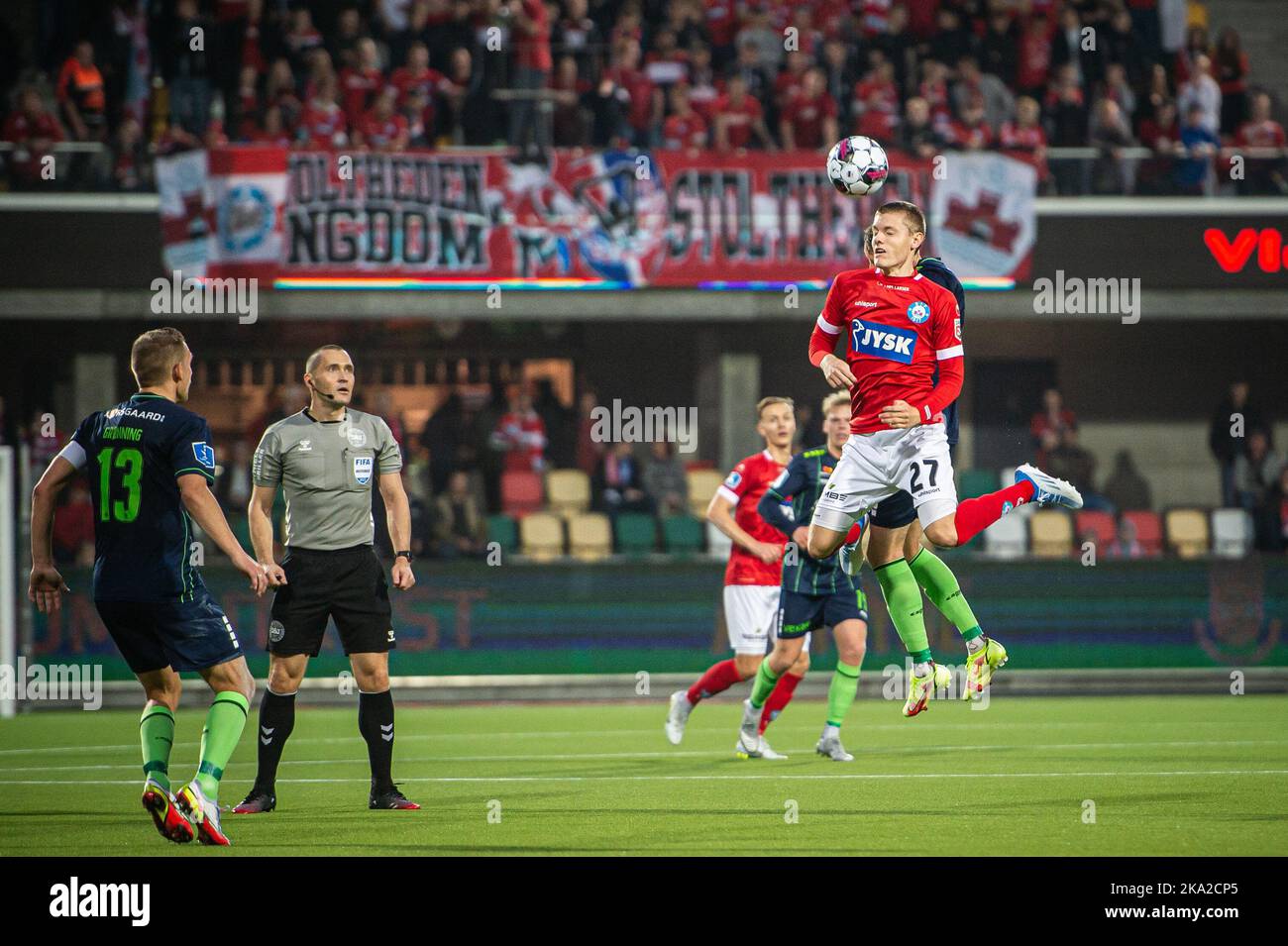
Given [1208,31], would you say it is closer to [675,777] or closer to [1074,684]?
[1074,684]

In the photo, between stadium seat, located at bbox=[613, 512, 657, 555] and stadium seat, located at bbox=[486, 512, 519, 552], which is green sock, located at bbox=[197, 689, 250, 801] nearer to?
stadium seat, located at bbox=[486, 512, 519, 552]

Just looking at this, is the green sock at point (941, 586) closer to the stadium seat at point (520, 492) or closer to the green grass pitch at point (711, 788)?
the green grass pitch at point (711, 788)

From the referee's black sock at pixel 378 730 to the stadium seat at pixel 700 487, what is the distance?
1073 cm

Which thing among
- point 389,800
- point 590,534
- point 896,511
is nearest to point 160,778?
point 389,800

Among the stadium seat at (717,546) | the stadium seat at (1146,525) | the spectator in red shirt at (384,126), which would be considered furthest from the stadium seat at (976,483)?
the spectator in red shirt at (384,126)

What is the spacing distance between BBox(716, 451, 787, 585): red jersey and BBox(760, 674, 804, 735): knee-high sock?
0.65m

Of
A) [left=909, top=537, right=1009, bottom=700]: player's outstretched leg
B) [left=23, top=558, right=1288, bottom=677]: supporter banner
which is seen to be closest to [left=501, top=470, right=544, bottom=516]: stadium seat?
[left=23, top=558, right=1288, bottom=677]: supporter banner

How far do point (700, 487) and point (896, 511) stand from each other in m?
11.6

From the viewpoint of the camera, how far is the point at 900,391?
8.16 metres

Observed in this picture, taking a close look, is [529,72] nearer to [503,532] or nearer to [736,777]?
[503,532]

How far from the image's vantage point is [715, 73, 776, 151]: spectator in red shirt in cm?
2106

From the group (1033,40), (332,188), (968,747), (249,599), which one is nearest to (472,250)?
(332,188)

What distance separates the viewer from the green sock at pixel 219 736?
747 centimetres

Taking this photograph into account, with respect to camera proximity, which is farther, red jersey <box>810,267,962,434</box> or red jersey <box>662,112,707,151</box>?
red jersey <box>662,112,707,151</box>
